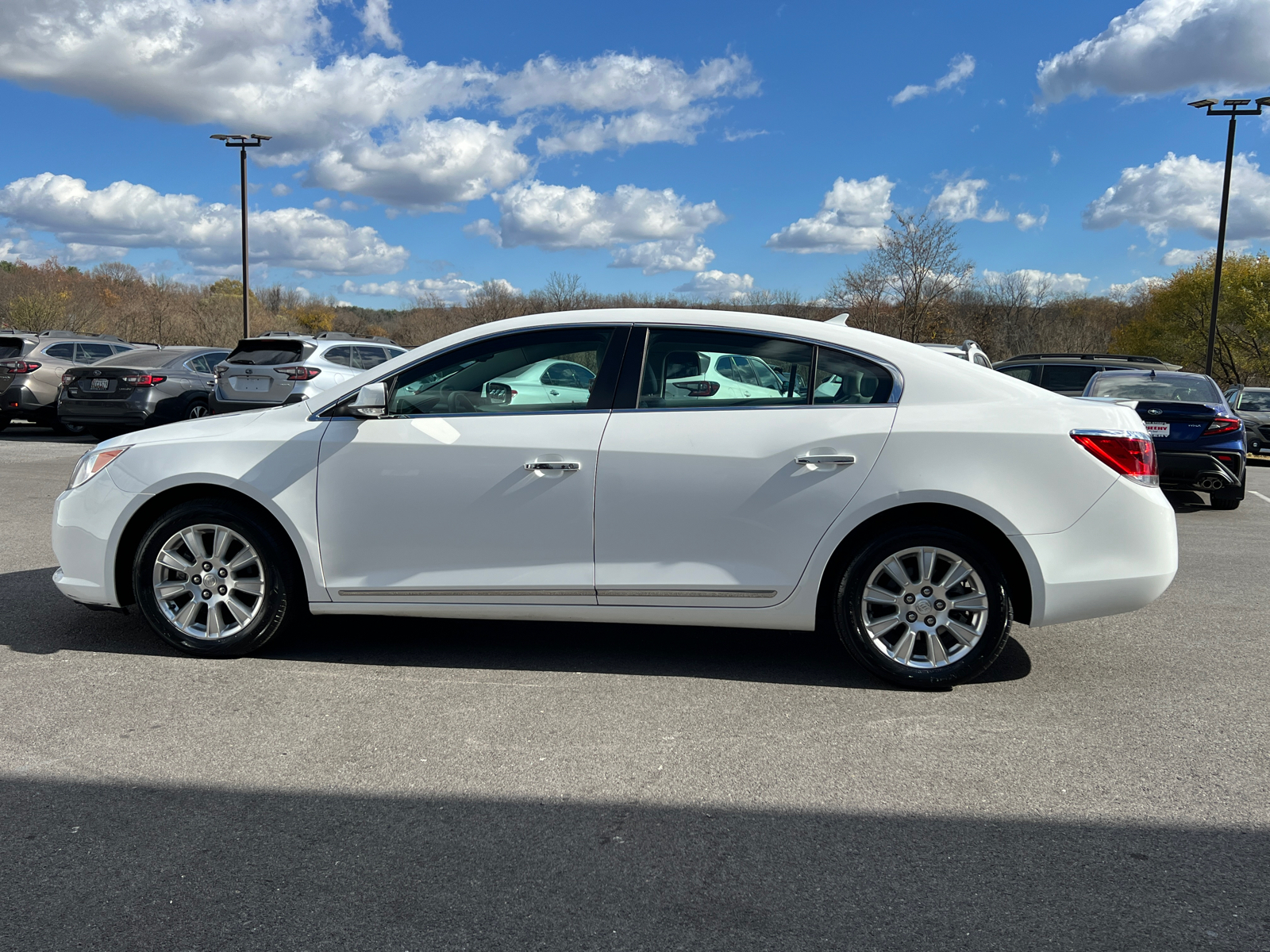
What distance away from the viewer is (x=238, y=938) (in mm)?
2535

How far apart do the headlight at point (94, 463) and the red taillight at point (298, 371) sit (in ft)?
34.9

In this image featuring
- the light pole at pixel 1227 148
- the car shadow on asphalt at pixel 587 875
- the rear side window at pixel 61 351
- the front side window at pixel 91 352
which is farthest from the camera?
the light pole at pixel 1227 148

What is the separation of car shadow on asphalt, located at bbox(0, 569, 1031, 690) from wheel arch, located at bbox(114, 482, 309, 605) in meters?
0.38

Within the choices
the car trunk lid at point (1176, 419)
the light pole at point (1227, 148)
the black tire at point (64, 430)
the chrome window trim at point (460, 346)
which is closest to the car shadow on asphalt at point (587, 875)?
the chrome window trim at point (460, 346)

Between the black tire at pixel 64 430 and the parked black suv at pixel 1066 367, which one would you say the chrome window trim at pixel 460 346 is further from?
the black tire at pixel 64 430

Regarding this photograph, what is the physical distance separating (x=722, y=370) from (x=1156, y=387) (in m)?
9.15

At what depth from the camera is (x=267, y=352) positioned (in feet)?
51.4

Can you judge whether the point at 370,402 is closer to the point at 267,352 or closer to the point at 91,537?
the point at 91,537

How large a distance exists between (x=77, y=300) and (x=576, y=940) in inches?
2387

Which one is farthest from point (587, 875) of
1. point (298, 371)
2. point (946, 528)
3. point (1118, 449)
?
point (298, 371)

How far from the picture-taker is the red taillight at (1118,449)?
173 inches

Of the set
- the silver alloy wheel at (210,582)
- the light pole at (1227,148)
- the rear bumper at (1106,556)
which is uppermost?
the light pole at (1227,148)

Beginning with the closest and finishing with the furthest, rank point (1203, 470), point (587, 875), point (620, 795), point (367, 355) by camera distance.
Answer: point (587, 875) < point (620, 795) < point (1203, 470) < point (367, 355)

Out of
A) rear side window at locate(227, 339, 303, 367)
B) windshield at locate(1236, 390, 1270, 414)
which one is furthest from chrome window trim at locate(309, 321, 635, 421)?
windshield at locate(1236, 390, 1270, 414)
